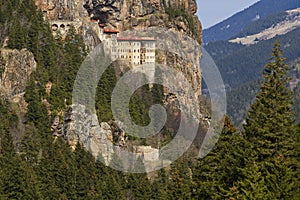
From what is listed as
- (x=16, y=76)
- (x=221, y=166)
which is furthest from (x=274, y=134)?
(x=16, y=76)

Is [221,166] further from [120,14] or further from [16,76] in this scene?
[120,14]

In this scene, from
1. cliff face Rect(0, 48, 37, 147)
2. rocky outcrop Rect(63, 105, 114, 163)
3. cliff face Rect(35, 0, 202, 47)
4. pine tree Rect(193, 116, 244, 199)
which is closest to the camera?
pine tree Rect(193, 116, 244, 199)

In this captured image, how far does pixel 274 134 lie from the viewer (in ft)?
146

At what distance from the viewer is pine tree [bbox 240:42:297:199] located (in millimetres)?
41344

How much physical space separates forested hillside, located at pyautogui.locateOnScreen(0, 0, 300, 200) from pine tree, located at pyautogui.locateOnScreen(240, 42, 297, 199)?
0.22 ft

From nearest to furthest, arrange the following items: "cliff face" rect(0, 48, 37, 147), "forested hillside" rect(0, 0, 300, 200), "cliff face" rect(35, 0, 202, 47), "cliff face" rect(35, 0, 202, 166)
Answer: "forested hillside" rect(0, 0, 300, 200) → "cliff face" rect(0, 48, 37, 147) → "cliff face" rect(35, 0, 202, 166) → "cliff face" rect(35, 0, 202, 47)

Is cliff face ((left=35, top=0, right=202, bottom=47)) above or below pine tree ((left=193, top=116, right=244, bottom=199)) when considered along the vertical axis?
above

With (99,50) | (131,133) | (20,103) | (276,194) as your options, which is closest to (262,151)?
(276,194)

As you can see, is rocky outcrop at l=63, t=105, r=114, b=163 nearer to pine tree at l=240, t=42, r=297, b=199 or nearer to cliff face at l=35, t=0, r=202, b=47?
cliff face at l=35, t=0, r=202, b=47

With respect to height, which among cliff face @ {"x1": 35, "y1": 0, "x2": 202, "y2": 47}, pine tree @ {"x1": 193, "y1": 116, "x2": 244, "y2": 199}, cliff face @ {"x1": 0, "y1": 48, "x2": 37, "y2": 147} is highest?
cliff face @ {"x1": 35, "y1": 0, "x2": 202, "y2": 47}

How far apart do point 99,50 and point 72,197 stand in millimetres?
45394

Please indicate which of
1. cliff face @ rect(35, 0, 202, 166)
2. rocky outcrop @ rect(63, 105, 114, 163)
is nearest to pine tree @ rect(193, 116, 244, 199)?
rocky outcrop @ rect(63, 105, 114, 163)

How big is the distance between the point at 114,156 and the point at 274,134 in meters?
64.6

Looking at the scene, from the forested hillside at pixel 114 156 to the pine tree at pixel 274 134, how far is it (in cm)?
7
